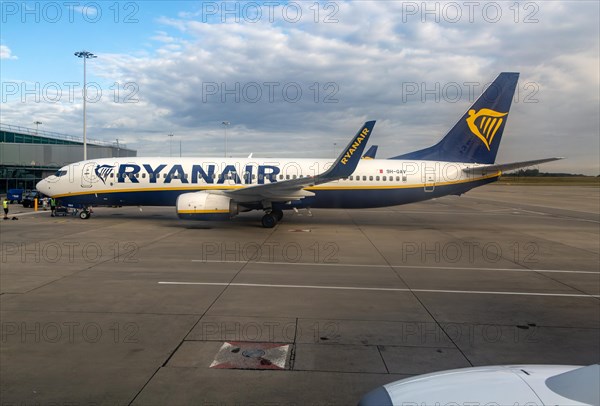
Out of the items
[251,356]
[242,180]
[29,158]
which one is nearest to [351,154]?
[242,180]

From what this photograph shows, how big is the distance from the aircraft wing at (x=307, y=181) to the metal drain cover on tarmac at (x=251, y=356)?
13.2 metres

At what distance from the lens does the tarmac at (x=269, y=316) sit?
5.43 meters

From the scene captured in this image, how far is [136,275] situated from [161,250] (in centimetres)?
382

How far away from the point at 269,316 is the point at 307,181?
39.5ft

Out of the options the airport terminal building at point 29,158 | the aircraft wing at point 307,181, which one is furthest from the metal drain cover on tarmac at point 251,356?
the airport terminal building at point 29,158

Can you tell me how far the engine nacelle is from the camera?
1998 cm

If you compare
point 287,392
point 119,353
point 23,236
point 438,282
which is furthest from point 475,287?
point 23,236

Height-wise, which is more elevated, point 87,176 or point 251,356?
point 87,176

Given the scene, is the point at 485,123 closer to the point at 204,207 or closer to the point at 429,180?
the point at 429,180

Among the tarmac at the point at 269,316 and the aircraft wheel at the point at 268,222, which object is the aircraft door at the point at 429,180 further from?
the aircraft wheel at the point at 268,222

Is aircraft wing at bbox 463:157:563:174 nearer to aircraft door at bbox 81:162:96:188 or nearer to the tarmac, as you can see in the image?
the tarmac

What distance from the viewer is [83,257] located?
1339 centimetres

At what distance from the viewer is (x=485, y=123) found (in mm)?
23406

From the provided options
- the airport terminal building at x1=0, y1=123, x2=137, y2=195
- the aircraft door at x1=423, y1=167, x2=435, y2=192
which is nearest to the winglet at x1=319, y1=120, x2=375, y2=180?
the aircraft door at x1=423, y1=167, x2=435, y2=192
